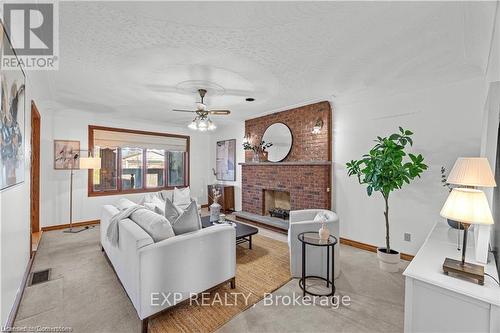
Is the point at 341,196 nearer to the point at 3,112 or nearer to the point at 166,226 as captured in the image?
the point at 166,226

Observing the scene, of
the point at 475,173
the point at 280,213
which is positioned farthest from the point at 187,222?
the point at 280,213

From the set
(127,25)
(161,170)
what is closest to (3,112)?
(127,25)

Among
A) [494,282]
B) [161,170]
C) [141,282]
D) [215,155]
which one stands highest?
[215,155]

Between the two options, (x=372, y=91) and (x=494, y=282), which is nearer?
(x=494, y=282)

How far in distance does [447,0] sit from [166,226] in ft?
9.38

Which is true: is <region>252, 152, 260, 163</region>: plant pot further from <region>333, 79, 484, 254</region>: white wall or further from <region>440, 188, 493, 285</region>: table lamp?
<region>440, 188, 493, 285</region>: table lamp

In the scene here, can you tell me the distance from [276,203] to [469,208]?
398 cm

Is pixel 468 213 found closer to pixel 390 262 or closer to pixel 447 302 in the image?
pixel 447 302

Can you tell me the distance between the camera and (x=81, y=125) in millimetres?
5012

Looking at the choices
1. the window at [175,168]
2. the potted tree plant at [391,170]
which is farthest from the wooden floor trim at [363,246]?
the window at [175,168]

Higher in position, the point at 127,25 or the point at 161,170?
the point at 127,25

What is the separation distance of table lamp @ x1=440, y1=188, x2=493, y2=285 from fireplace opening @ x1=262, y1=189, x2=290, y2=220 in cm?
341

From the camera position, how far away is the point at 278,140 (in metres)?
4.94

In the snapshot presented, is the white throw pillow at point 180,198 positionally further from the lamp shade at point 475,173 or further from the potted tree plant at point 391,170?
the lamp shade at point 475,173
